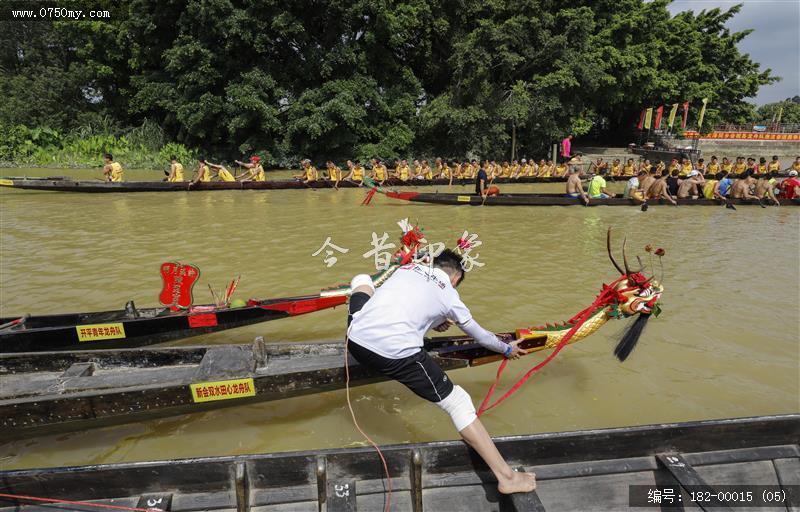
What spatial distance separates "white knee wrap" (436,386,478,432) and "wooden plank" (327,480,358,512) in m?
0.72

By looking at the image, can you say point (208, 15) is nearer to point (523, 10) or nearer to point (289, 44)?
point (289, 44)

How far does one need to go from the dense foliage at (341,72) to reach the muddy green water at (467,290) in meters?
11.4

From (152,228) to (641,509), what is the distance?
10110mm

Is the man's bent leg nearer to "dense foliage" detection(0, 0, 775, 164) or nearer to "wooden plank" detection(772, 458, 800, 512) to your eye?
"wooden plank" detection(772, 458, 800, 512)

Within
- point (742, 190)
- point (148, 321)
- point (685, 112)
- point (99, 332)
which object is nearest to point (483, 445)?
point (148, 321)

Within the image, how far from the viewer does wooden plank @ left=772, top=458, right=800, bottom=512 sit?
2711 millimetres

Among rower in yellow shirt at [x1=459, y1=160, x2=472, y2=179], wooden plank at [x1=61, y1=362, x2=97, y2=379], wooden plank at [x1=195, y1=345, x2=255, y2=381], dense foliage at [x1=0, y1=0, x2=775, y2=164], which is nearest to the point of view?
wooden plank at [x1=195, y1=345, x2=255, y2=381]

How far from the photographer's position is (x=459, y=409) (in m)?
2.64

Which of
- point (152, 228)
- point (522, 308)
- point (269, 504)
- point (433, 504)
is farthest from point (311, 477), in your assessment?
point (152, 228)

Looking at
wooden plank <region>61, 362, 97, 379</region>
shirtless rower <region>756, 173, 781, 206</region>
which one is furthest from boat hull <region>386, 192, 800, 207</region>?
wooden plank <region>61, 362, 97, 379</region>

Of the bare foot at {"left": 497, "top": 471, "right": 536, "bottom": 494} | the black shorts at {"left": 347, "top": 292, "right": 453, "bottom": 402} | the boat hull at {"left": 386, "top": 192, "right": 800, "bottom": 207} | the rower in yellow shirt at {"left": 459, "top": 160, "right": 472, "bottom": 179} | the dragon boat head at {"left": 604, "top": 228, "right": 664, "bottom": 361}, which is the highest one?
the rower in yellow shirt at {"left": 459, "top": 160, "right": 472, "bottom": 179}

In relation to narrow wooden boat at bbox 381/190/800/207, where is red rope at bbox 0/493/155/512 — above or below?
below

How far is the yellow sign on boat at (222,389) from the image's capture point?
10.2 ft

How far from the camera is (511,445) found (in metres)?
2.74
